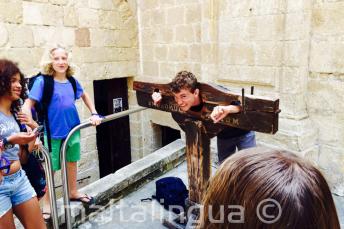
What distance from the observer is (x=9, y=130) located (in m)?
2.05

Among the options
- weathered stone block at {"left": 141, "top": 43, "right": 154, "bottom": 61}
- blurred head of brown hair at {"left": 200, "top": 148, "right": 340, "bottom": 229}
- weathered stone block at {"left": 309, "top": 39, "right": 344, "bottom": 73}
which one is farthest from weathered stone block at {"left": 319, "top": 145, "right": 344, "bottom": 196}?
weathered stone block at {"left": 141, "top": 43, "right": 154, "bottom": 61}

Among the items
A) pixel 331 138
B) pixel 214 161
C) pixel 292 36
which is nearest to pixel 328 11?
pixel 292 36

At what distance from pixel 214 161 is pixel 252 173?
12.7 ft

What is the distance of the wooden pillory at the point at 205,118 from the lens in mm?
2164

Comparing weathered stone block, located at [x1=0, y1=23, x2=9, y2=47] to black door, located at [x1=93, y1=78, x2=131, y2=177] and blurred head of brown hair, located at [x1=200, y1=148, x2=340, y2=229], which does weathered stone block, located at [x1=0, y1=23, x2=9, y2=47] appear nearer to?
black door, located at [x1=93, y1=78, x2=131, y2=177]

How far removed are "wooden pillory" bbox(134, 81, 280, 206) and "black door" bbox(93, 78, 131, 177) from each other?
315 centimetres

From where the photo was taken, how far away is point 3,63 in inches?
83.6

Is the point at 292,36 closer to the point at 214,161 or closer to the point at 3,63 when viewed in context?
the point at 214,161

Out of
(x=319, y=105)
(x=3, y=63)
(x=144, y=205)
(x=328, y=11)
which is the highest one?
(x=328, y=11)

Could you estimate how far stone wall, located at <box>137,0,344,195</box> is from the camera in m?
3.49

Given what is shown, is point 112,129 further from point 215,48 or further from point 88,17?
point 215,48

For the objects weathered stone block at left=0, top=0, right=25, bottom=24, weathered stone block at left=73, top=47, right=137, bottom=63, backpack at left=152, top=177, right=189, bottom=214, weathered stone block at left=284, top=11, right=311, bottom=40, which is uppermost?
weathered stone block at left=0, top=0, right=25, bottom=24

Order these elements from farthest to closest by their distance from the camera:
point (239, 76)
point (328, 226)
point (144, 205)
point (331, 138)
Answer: point (239, 76), point (331, 138), point (144, 205), point (328, 226)

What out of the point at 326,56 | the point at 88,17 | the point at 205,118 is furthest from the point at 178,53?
the point at 205,118
